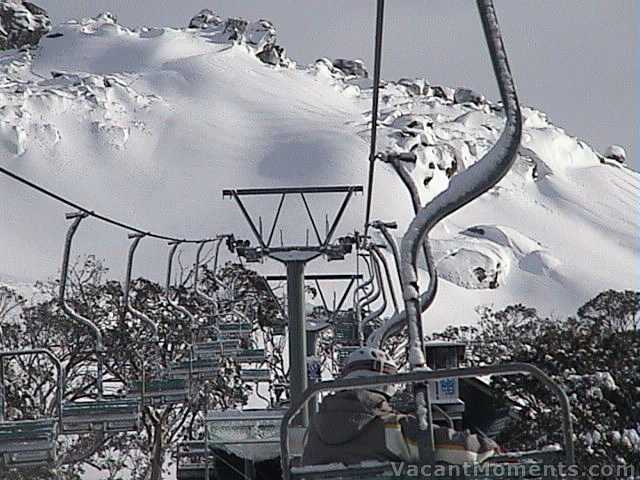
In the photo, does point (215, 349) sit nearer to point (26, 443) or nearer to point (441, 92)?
point (26, 443)

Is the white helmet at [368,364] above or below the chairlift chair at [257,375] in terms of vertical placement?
below

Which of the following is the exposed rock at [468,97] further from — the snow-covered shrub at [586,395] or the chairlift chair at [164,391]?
the chairlift chair at [164,391]

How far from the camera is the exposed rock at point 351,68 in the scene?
101m

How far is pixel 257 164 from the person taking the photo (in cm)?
7375

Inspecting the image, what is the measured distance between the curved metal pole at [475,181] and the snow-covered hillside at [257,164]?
149ft

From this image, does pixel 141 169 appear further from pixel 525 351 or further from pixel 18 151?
pixel 525 351

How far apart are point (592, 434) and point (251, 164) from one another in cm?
6192

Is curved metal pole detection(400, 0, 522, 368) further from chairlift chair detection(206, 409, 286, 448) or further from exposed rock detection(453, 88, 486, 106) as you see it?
exposed rock detection(453, 88, 486, 106)

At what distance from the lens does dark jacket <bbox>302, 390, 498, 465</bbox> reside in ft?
9.64

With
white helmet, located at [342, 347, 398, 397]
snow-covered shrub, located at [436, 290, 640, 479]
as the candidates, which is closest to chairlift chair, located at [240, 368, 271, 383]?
snow-covered shrub, located at [436, 290, 640, 479]

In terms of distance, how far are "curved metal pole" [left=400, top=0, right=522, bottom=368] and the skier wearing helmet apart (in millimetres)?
263

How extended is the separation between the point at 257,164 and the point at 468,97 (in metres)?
28.1

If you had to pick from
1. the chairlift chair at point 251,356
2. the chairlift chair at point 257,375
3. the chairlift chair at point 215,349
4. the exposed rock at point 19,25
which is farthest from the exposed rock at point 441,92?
the chairlift chair at point 215,349

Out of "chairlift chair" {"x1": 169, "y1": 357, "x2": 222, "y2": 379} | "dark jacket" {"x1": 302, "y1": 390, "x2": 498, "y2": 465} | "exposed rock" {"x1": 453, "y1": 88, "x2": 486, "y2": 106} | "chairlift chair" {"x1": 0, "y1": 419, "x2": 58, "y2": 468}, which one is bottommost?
"dark jacket" {"x1": 302, "y1": 390, "x2": 498, "y2": 465}
